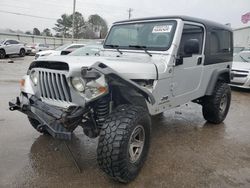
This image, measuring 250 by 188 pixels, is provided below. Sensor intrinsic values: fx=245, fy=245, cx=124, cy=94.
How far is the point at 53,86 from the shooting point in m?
2.92

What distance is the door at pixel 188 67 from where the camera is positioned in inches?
154

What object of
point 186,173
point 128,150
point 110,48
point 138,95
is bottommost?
point 186,173

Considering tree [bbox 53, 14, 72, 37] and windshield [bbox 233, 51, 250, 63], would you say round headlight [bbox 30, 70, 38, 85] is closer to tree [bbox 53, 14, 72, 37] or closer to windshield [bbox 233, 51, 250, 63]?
windshield [bbox 233, 51, 250, 63]

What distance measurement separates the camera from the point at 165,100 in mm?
3742

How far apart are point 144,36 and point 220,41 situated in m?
1.98

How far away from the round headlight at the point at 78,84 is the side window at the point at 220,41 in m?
3.07

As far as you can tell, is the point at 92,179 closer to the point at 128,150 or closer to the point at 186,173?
the point at 128,150

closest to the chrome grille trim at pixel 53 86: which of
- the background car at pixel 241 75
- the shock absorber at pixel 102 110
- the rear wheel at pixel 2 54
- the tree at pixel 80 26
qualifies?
the shock absorber at pixel 102 110

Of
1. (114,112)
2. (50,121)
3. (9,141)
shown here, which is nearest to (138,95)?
(114,112)

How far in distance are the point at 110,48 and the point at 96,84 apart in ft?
6.14

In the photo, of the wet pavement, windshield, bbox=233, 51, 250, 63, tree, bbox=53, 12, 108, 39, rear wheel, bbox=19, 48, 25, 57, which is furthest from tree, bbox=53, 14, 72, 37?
the wet pavement

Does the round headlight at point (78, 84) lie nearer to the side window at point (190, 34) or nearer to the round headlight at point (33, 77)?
the round headlight at point (33, 77)

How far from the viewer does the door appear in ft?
12.8

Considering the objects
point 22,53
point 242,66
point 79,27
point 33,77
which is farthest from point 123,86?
point 79,27
